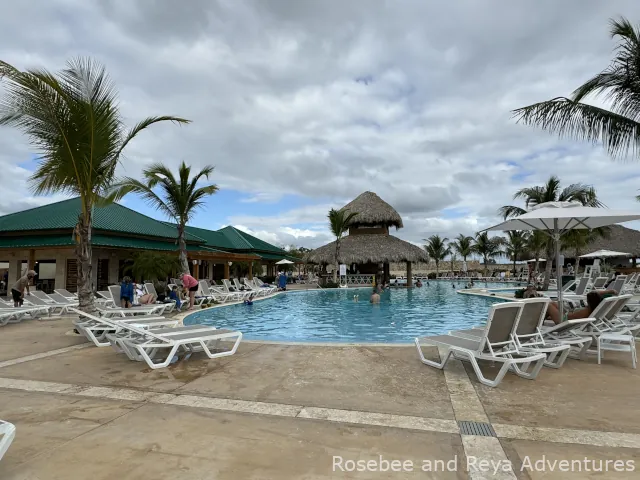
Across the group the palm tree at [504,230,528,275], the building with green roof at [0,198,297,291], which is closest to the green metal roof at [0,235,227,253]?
the building with green roof at [0,198,297,291]

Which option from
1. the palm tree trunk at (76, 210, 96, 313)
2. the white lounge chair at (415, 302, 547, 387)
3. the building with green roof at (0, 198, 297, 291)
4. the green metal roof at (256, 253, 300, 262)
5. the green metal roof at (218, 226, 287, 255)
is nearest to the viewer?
the white lounge chair at (415, 302, 547, 387)

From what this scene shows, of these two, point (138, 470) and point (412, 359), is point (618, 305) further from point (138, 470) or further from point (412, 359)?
point (138, 470)

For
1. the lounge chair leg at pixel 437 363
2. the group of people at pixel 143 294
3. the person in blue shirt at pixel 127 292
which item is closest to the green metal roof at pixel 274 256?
the group of people at pixel 143 294

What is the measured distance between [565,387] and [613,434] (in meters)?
1.17

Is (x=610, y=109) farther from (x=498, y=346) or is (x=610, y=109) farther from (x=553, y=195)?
(x=553, y=195)

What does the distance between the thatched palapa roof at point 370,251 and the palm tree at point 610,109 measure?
61.1 ft

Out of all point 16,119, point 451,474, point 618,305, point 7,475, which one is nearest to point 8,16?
point 16,119

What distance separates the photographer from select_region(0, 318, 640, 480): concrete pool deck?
7.86ft

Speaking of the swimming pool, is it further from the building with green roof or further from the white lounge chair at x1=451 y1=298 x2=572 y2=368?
the building with green roof

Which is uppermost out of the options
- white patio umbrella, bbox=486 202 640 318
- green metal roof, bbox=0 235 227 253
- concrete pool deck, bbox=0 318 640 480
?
green metal roof, bbox=0 235 227 253

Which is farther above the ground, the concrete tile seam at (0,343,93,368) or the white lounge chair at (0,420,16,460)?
the white lounge chair at (0,420,16,460)

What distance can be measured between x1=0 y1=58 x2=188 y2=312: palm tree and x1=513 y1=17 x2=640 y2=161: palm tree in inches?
303

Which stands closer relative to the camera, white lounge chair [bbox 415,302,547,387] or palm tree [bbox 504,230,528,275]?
white lounge chair [bbox 415,302,547,387]

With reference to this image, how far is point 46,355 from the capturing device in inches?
218
